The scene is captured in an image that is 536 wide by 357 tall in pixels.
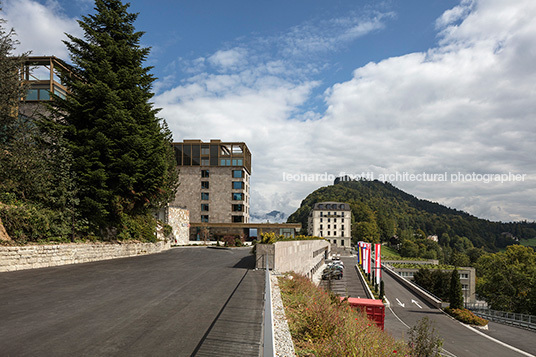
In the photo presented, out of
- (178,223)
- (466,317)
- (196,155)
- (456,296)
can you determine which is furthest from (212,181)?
(466,317)

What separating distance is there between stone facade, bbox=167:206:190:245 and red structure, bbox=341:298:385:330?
1453 inches

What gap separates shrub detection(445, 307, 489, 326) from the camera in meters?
32.0

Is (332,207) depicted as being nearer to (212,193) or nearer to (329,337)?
(212,193)

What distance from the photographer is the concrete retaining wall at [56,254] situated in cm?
1487

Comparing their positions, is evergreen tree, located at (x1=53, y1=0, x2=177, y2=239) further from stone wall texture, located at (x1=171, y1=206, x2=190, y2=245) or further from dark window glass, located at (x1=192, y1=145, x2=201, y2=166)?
dark window glass, located at (x1=192, y1=145, x2=201, y2=166)

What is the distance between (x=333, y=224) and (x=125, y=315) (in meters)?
144

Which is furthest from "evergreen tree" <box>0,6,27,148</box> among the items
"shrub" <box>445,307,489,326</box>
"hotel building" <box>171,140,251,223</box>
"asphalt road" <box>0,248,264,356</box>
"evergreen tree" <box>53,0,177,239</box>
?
"hotel building" <box>171,140,251,223</box>

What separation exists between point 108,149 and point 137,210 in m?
8.26

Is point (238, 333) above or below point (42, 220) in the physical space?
below

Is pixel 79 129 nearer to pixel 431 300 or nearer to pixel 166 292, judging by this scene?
pixel 166 292

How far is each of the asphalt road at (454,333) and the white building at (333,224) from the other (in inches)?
4035

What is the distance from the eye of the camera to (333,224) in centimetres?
14662

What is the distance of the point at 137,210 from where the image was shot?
1142 inches

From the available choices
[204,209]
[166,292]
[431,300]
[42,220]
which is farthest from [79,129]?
[204,209]
